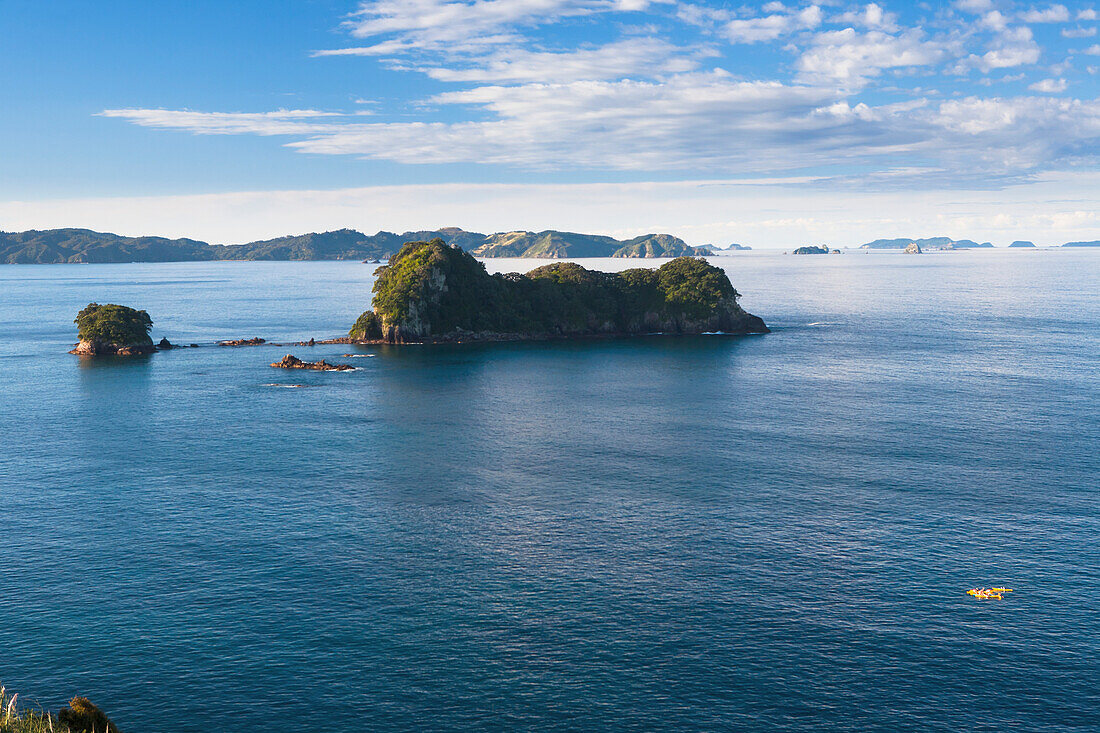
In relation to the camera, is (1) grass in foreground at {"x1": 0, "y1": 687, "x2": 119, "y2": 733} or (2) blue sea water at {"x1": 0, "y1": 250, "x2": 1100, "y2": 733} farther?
(2) blue sea water at {"x1": 0, "y1": 250, "x2": 1100, "y2": 733}

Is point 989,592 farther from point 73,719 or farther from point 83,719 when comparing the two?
point 73,719

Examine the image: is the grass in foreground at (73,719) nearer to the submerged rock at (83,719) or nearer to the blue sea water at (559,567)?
the submerged rock at (83,719)

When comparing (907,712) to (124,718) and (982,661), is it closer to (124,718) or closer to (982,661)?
(982,661)

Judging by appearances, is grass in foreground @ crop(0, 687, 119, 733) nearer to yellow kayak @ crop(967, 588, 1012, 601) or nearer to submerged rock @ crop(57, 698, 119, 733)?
submerged rock @ crop(57, 698, 119, 733)

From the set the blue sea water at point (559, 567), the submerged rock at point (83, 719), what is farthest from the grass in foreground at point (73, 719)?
the blue sea water at point (559, 567)

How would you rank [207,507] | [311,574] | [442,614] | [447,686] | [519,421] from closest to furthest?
1. [447,686]
2. [442,614]
3. [311,574]
4. [207,507]
5. [519,421]

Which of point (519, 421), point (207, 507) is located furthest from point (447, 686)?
point (519, 421)

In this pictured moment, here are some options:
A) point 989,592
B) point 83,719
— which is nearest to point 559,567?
point 989,592

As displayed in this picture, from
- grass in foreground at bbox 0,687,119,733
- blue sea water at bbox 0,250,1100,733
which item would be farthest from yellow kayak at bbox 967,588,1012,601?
grass in foreground at bbox 0,687,119,733
